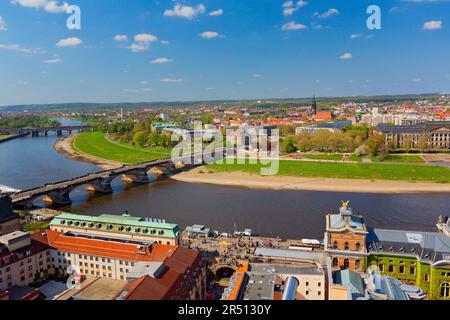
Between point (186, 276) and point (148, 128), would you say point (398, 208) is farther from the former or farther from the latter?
point (148, 128)

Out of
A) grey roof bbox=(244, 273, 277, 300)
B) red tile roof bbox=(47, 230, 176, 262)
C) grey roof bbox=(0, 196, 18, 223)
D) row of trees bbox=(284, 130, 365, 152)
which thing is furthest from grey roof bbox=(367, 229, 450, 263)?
row of trees bbox=(284, 130, 365, 152)

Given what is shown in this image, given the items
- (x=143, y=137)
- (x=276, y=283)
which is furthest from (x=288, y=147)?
(x=276, y=283)

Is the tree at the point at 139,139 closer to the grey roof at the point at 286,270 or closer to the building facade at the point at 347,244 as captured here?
the building facade at the point at 347,244

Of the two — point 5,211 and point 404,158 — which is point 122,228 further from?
point 404,158

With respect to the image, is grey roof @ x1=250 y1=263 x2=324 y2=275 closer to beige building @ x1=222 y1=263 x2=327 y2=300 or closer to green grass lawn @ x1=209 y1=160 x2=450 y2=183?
beige building @ x1=222 y1=263 x2=327 y2=300

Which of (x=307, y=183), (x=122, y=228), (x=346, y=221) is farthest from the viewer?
(x=307, y=183)

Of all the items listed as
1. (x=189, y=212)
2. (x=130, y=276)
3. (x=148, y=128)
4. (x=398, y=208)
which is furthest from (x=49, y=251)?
(x=148, y=128)

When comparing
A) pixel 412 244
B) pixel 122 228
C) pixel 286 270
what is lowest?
pixel 122 228
